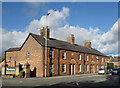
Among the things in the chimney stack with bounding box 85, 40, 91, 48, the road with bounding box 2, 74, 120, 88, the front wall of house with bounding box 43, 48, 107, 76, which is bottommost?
the road with bounding box 2, 74, 120, 88

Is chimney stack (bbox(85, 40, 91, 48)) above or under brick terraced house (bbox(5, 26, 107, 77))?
above

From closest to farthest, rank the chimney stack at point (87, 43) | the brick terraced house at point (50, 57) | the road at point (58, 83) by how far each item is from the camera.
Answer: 1. the road at point (58, 83)
2. the brick terraced house at point (50, 57)
3. the chimney stack at point (87, 43)

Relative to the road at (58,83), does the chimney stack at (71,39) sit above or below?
above

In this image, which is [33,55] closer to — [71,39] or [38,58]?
[38,58]

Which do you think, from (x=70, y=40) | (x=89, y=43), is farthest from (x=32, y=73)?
(x=89, y=43)

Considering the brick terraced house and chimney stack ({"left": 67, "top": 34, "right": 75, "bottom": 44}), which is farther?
chimney stack ({"left": 67, "top": 34, "right": 75, "bottom": 44})

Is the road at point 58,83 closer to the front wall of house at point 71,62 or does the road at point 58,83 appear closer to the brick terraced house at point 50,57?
the brick terraced house at point 50,57

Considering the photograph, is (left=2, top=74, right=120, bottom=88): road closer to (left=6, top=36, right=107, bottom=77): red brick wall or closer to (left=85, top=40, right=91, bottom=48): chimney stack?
(left=6, top=36, right=107, bottom=77): red brick wall

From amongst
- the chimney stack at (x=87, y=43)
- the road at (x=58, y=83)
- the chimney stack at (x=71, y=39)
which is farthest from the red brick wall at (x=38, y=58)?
the chimney stack at (x=87, y=43)

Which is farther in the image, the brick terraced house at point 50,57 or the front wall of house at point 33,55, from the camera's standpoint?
the brick terraced house at point 50,57

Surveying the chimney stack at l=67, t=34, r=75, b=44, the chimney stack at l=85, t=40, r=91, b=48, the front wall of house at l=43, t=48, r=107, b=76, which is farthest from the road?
the chimney stack at l=85, t=40, r=91, b=48

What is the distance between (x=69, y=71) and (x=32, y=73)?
30.3ft

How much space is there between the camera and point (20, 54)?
103 ft

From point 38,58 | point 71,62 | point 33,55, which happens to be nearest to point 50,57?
point 38,58
